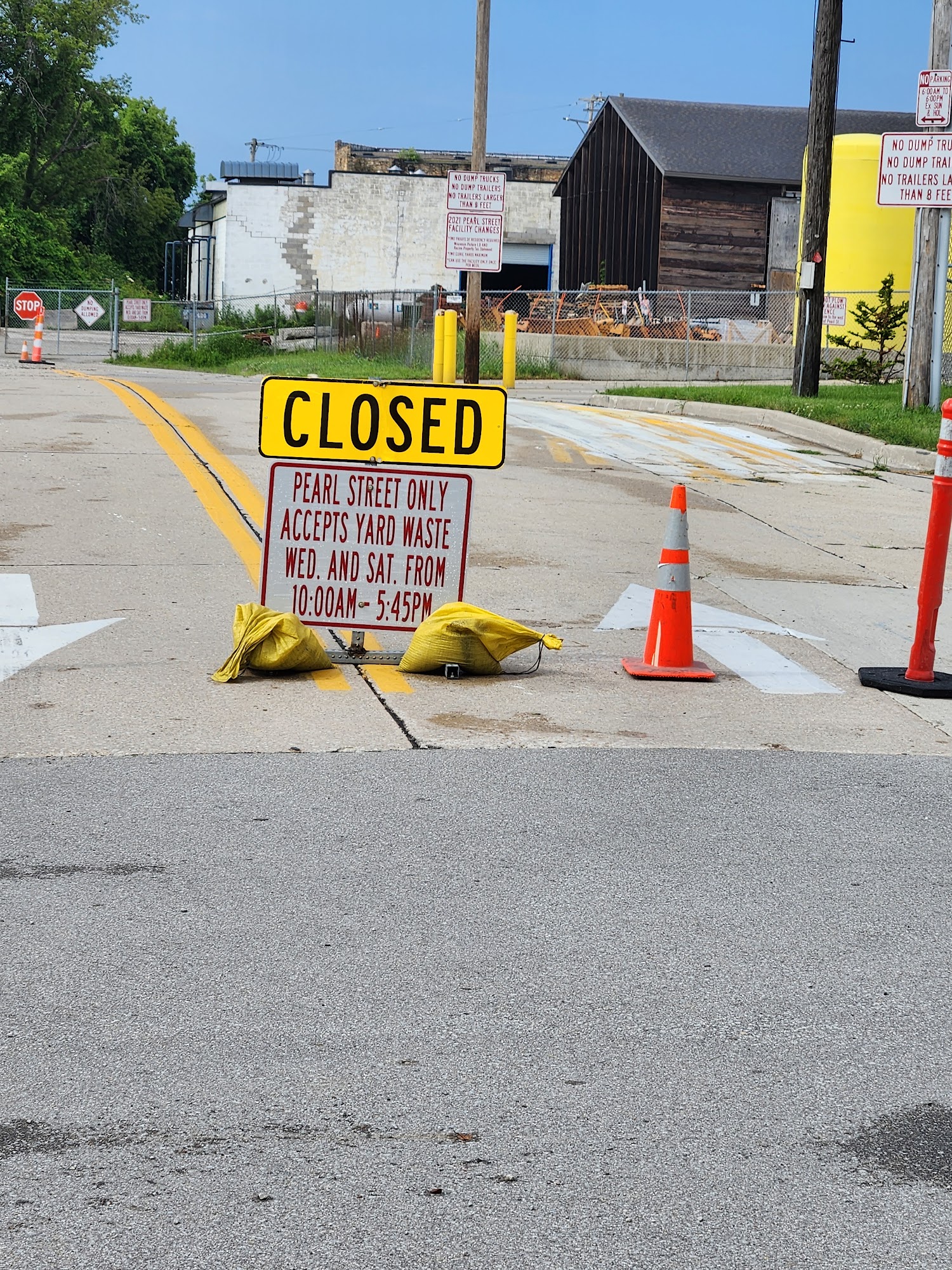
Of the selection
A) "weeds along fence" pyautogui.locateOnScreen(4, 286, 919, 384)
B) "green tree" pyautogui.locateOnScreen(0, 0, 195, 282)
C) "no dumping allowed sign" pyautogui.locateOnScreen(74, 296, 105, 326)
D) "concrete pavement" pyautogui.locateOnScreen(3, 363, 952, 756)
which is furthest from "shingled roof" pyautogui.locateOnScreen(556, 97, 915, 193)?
"green tree" pyautogui.locateOnScreen(0, 0, 195, 282)

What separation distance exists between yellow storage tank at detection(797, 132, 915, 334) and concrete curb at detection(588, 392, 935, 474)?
1091 centimetres

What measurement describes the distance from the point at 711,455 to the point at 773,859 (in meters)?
12.6

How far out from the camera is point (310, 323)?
60625mm

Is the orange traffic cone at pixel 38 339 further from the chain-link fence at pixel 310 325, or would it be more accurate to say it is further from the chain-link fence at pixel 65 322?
the chain-link fence at pixel 310 325

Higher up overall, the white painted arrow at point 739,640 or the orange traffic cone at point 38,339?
the orange traffic cone at point 38,339

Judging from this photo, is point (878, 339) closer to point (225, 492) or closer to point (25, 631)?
point (225, 492)

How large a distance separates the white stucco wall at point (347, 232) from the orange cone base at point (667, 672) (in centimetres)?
6126

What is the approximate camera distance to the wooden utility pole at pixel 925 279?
1891 centimetres

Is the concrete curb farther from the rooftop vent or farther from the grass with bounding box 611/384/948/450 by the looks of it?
the rooftop vent

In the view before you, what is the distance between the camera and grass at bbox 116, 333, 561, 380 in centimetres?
2863

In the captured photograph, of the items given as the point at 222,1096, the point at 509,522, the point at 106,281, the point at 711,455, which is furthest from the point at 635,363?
the point at 106,281

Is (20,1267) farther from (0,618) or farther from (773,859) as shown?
(0,618)

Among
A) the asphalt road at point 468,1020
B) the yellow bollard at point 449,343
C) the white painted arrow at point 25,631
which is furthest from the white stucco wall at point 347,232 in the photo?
the asphalt road at point 468,1020

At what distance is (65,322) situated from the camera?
2318 inches
